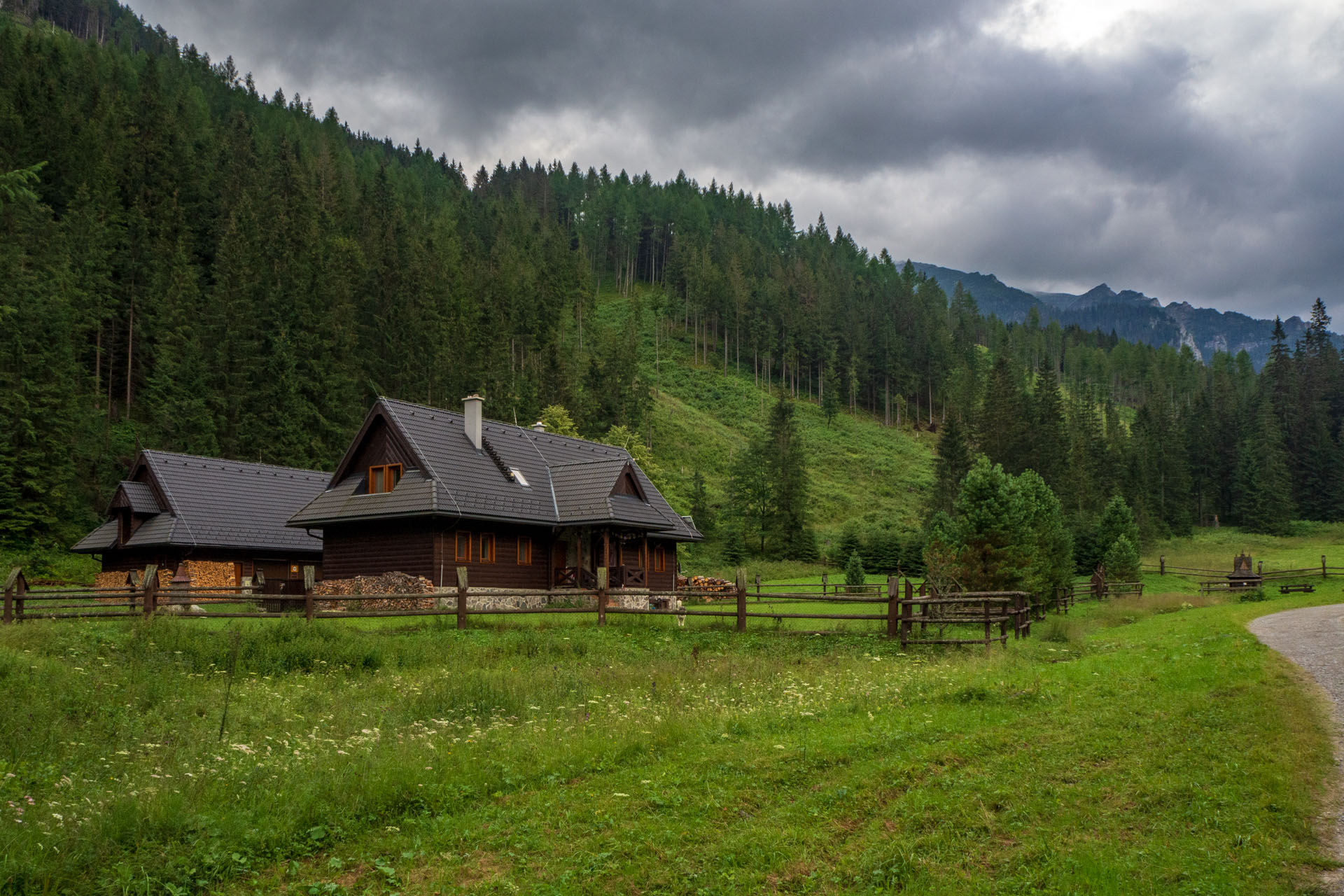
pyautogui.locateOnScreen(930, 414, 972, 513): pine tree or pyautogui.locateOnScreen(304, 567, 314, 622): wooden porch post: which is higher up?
pyautogui.locateOnScreen(930, 414, 972, 513): pine tree

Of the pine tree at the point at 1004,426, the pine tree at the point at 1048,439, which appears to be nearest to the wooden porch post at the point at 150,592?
the pine tree at the point at 1004,426

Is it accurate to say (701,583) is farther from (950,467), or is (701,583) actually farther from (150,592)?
(950,467)

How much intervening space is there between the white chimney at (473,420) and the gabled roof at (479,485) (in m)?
0.29

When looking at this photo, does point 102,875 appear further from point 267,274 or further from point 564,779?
point 267,274

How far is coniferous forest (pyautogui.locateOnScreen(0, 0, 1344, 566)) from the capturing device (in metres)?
51.1

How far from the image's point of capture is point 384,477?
3291 cm

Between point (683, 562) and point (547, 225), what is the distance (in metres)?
82.0

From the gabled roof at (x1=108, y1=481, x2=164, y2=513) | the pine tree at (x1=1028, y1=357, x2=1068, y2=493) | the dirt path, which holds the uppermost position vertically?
the pine tree at (x1=1028, y1=357, x2=1068, y2=493)

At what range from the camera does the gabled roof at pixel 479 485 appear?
103 ft

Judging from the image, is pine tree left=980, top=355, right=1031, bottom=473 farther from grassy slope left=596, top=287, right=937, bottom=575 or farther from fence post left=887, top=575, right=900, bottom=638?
fence post left=887, top=575, right=900, bottom=638

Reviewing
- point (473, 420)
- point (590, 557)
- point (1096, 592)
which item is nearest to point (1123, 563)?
point (1096, 592)

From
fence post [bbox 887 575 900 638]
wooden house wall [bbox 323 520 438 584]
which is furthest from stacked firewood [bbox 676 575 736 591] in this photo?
fence post [bbox 887 575 900 638]

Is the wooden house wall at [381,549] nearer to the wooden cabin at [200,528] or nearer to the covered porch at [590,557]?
the wooden cabin at [200,528]

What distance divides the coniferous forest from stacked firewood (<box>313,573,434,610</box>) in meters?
14.7
